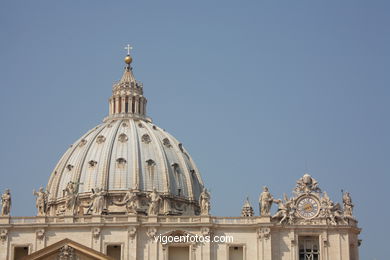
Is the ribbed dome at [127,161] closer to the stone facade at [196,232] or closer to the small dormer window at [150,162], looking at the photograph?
the small dormer window at [150,162]

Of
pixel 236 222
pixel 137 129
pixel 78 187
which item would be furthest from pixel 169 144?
pixel 236 222

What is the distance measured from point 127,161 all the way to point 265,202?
49.4 m

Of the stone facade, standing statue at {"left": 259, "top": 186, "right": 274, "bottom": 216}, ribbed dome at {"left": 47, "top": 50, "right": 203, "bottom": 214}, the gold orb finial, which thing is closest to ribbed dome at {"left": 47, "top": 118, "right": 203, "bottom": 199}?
ribbed dome at {"left": 47, "top": 50, "right": 203, "bottom": 214}

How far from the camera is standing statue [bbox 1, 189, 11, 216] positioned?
104m

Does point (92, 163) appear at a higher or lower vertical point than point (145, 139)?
lower

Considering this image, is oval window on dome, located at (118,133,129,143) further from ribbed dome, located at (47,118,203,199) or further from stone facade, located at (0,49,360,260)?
stone facade, located at (0,49,360,260)

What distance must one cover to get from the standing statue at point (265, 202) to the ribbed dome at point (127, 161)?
42282 millimetres

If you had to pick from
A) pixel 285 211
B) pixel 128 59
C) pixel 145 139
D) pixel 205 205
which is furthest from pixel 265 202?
pixel 128 59

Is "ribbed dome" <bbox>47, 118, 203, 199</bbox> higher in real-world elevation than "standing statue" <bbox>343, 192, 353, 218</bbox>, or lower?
higher

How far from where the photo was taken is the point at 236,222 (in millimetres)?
102250

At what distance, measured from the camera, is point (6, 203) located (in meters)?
104

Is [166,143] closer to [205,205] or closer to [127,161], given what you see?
[127,161]

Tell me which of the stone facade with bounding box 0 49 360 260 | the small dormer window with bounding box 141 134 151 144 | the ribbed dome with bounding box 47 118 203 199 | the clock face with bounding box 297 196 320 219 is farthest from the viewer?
the small dormer window with bounding box 141 134 151 144

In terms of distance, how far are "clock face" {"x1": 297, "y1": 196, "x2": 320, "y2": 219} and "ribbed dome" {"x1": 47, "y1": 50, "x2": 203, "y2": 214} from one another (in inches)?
1725
